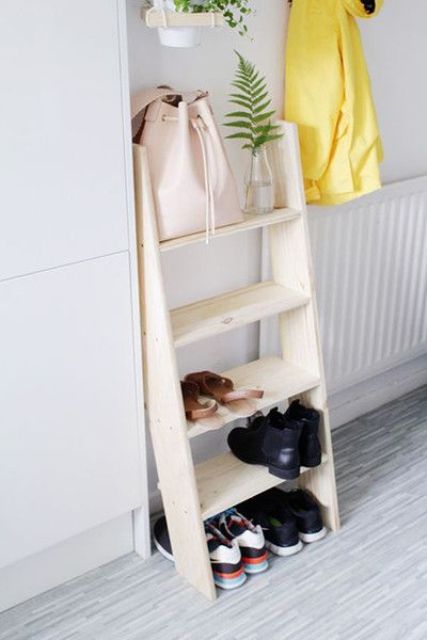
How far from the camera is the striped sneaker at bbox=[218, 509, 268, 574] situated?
2.38 m

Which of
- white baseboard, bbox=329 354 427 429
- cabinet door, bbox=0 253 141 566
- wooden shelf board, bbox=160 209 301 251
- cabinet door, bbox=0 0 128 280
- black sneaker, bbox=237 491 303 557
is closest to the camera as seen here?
cabinet door, bbox=0 0 128 280

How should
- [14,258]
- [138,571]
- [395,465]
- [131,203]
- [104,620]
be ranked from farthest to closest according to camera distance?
[395,465] → [138,571] → [104,620] → [131,203] → [14,258]

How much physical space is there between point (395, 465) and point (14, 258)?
1.50 m

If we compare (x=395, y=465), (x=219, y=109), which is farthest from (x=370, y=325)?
(x=219, y=109)

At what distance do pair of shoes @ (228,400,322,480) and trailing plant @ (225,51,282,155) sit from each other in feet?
2.34

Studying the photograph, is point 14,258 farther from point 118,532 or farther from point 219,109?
point 118,532

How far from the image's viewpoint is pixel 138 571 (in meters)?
2.41

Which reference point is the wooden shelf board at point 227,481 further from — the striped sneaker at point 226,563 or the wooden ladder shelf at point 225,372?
the striped sneaker at point 226,563

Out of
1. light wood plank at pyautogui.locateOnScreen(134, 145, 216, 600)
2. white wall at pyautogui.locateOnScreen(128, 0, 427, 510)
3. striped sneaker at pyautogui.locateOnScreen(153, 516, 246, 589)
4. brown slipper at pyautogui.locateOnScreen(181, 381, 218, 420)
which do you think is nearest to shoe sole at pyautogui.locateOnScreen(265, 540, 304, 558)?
striped sneaker at pyautogui.locateOnScreen(153, 516, 246, 589)

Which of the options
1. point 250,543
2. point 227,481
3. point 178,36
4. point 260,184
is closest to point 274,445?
point 227,481

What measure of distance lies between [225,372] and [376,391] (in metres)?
0.90

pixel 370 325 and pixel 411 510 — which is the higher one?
pixel 370 325

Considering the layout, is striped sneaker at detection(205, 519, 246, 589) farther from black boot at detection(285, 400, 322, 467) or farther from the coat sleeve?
the coat sleeve

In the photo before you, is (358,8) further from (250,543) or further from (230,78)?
(250,543)
